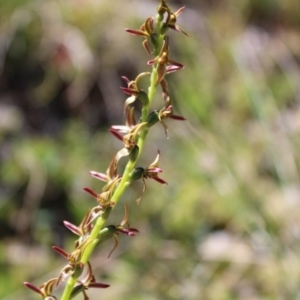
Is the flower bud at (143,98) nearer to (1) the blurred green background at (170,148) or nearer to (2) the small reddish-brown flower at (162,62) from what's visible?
(2) the small reddish-brown flower at (162,62)

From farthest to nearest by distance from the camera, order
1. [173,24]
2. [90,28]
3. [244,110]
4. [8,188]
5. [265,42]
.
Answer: [265,42], [90,28], [244,110], [8,188], [173,24]

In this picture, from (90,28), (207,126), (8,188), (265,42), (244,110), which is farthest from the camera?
(265,42)

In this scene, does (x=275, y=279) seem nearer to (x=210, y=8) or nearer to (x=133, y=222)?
(x=133, y=222)

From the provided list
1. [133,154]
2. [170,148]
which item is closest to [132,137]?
[133,154]

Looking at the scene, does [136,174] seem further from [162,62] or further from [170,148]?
[170,148]

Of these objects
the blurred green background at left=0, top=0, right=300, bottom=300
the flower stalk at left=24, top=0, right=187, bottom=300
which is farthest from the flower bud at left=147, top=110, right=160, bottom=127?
the blurred green background at left=0, top=0, right=300, bottom=300

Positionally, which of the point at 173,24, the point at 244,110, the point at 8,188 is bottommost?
→ the point at 8,188

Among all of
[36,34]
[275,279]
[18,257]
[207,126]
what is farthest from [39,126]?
[275,279]

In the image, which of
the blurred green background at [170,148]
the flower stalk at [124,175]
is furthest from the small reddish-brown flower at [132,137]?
the blurred green background at [170,148]
